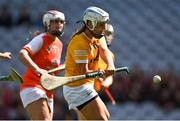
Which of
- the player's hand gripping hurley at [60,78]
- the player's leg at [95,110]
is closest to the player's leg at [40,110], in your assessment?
the player's hand gripping hurley at [60,78]

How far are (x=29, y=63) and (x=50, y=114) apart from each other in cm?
72

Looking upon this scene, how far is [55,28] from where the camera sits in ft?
25.5

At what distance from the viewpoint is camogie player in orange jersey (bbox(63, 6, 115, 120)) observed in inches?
273

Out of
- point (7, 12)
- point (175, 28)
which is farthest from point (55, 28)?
point (175, 28)

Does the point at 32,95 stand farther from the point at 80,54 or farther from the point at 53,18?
the point at 80,54

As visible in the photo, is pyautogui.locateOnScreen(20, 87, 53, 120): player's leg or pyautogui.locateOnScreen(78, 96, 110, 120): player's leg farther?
pyautogui.locateOnScreen(20, 87, 53, 120): player's leg

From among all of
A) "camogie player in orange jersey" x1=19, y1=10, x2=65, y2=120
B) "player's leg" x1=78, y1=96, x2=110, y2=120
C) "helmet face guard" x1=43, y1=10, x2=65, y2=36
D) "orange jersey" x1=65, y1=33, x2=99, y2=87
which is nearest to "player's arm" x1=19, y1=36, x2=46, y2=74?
"camogie player in orange jersey" x1=19, y1=10, x2=65, y2=120

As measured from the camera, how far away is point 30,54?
24.9 feet

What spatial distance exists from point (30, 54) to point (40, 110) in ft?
2.05

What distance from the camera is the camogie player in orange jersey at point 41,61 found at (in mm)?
7582

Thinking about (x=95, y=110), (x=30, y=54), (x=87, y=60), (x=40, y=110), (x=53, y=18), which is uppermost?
(x=53, y=18)

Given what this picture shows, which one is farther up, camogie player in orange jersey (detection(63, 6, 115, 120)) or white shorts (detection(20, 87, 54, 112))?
camogie player in orange jersey (detection(63, 6, 115, 120))

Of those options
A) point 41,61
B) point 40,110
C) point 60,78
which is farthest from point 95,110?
point 41,61

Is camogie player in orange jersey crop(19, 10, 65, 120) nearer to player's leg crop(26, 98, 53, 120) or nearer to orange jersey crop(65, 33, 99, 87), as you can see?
player's leg crop(26, 98, 53, 120)
